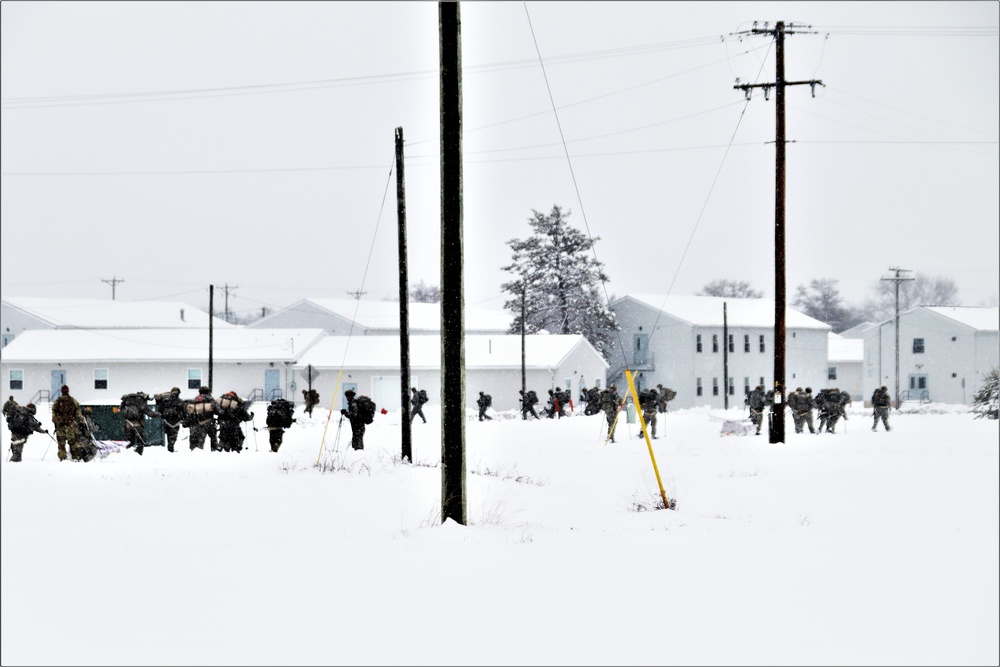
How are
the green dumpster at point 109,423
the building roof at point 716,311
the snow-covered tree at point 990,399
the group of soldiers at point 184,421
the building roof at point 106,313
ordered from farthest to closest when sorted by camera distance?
the building roof at point 106,313 → the building roof at point 716,311 → the snow-covered tree at point 990,399 → the green dumpster at point 109,423 → the group of soldiers at point 184,421

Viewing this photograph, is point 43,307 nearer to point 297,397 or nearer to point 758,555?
point 297,397

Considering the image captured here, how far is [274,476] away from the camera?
15758mm

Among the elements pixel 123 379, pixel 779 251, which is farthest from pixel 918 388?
pixel 123 379

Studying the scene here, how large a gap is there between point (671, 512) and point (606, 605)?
19.2 ft

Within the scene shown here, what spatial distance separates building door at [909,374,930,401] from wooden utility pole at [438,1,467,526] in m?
59.3

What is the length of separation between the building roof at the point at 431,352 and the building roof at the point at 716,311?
757cm

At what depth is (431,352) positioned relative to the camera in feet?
186

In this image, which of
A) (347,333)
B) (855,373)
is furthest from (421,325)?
(855,373)

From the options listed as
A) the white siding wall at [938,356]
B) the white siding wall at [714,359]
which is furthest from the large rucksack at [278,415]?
the white siding wall at [938,356]

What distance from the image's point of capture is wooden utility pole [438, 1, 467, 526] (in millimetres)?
10820

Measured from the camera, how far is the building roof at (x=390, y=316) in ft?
216

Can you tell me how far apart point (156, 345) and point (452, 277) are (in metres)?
50.5

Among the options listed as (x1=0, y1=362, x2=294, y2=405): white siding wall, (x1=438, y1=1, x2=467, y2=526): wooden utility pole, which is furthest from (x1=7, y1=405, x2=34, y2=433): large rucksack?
(x1=0, y1=362, x2=294, y2=405): white siding wall

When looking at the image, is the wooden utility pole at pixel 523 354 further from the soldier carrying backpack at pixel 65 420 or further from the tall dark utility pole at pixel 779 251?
the soldier carrying backpack at pixel 65 420
